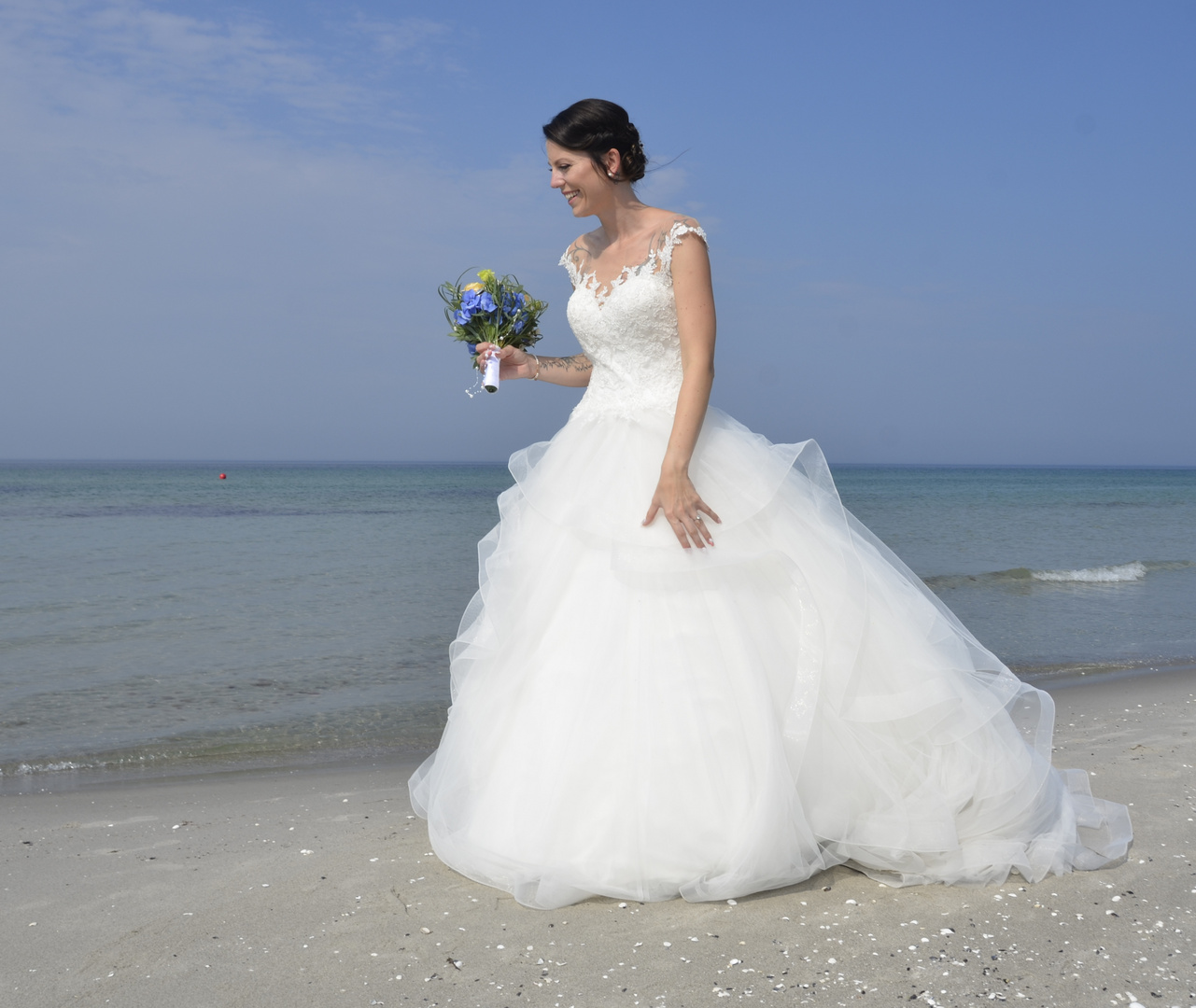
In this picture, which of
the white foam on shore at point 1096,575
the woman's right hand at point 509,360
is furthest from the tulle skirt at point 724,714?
the white foam on shore at point 1096,575

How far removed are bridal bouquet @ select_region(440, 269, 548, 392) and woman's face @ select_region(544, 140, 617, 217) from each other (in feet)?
1.89

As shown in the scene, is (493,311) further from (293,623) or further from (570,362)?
(293,623)

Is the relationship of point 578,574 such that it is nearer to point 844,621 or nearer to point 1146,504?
point 844,621

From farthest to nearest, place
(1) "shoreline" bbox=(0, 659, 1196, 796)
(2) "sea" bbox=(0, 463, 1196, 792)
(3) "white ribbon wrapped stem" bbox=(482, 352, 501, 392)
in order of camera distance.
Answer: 1. (2) "sea" bbox=(0, 463, 1196, 792)
2. (1) "shoreline" bbox=(0, 659, 1196, 796)
3. (3) "white ribbon wrapped stem" bbox=(482, 352, 501, 392)

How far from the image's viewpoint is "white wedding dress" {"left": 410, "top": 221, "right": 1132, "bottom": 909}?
287 centimetres

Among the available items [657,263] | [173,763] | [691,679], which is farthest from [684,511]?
[173,763]

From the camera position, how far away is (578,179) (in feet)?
11.1

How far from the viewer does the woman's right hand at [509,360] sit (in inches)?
153

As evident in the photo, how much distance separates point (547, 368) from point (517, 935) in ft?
7.27

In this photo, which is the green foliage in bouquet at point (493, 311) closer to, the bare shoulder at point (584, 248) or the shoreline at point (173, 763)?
the bare shoulder at point (584, 248)

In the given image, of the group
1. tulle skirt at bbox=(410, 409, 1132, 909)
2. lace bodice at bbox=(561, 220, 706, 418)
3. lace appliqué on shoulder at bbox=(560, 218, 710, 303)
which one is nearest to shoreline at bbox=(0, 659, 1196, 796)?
tulle skirt at bbox=(410, 409, 1132, 909)

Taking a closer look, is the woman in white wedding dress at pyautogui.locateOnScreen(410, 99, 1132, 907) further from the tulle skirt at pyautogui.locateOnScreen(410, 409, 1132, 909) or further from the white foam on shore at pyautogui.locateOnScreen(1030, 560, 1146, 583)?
the white foam on shore at pyautogui.locateOnScreen(1030, 560, 1146, 583)

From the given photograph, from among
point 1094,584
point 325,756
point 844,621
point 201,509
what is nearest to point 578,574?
point 844,621

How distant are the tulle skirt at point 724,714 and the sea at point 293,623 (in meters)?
2.71
